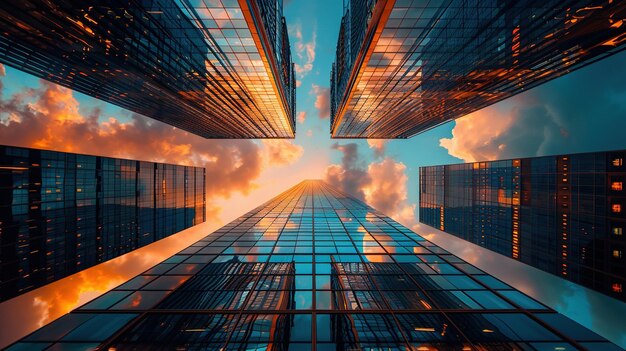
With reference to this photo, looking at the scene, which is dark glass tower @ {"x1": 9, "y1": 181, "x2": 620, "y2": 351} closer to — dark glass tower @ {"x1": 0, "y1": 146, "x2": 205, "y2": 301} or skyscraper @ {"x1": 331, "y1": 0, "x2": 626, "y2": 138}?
skyscraper @ {"x1": 331, "y1": 0, "x2": 626, "y2": 138}

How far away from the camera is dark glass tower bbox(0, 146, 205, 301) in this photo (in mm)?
25719

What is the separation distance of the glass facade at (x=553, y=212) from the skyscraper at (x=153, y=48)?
151 ft

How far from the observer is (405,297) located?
12.8m

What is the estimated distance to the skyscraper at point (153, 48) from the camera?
2427cm

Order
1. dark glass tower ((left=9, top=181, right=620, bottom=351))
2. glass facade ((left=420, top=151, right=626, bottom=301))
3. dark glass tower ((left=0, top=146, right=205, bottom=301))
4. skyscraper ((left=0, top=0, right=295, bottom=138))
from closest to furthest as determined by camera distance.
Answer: dark glass tower ((left=9, top=181, right=620, bottom=351)), skyscraper ((left=0, top=0, right=295, bottom=138)), dark glass tower ((left=0, top=146, right=205, bottom=301)), glass facade ((left=420, top=151, right=626, bottom=301))

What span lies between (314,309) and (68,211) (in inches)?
1471

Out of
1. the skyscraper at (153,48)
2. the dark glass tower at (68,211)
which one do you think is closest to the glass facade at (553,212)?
the skyscraper at (153,48)

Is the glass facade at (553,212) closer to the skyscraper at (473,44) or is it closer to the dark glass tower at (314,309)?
the skyscraper at (473,44)

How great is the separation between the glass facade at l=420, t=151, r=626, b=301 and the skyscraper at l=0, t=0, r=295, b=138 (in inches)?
1809

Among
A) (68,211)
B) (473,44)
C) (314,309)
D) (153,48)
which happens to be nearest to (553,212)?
(473,44)

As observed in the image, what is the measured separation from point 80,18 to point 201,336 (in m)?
35.1

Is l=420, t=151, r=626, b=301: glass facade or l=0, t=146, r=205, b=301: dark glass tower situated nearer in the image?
l=0, t=146, r=205, b=301: dark glass tower

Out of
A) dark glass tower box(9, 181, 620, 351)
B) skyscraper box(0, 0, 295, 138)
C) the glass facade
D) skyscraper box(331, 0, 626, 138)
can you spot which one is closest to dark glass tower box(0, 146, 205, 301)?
skyscraper box(0, 0, 295, 138)

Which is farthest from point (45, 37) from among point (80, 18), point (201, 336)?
point (201, 336)
